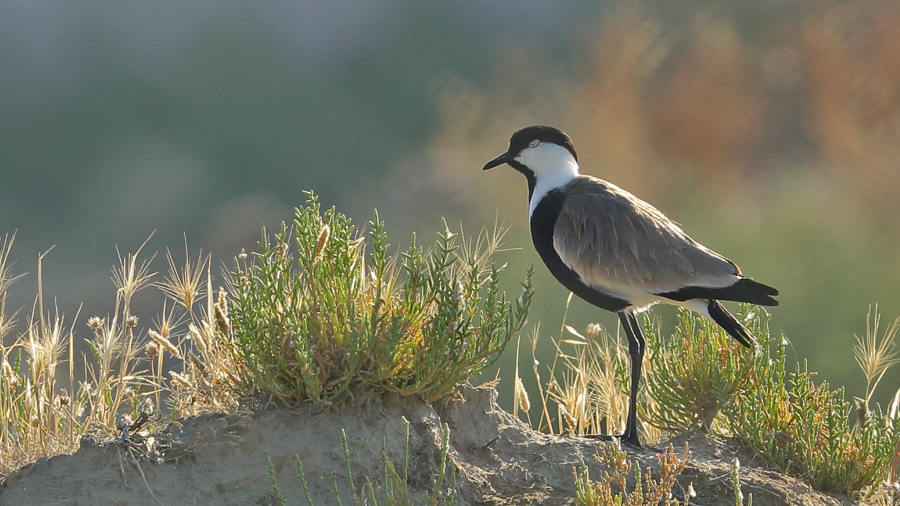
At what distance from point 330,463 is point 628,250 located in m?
1.70

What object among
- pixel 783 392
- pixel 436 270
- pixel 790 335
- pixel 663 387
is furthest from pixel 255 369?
pixel 790 335

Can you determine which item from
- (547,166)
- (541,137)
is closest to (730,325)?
(547,166)

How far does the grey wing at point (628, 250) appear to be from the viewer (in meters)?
4.14

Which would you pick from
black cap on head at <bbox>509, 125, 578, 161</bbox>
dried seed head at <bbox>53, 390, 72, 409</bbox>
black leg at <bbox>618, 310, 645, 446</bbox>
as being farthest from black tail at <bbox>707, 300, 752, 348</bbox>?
dried seed head at <bbox>53, 390, 72, 409</bbox>

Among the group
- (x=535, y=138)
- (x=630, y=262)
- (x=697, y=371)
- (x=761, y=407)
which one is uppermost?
(x=535, y=138)

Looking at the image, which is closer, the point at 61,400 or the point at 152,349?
the point at 61,400

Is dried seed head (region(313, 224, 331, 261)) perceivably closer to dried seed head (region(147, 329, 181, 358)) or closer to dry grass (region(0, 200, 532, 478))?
dry grass (region(0, 200, 532, 478))

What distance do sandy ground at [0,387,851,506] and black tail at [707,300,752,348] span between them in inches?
22.2

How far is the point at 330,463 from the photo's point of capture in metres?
3.26

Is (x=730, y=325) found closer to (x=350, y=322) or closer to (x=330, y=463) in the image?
(x=350, y=322)

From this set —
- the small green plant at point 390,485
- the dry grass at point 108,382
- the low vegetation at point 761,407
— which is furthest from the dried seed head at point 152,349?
the low vegetation at point 761,407

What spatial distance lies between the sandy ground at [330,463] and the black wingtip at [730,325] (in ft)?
1.85

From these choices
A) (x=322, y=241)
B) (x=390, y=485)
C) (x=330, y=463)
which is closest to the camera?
(x=390, y=485)

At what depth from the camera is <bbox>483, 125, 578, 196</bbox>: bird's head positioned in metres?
4.78
